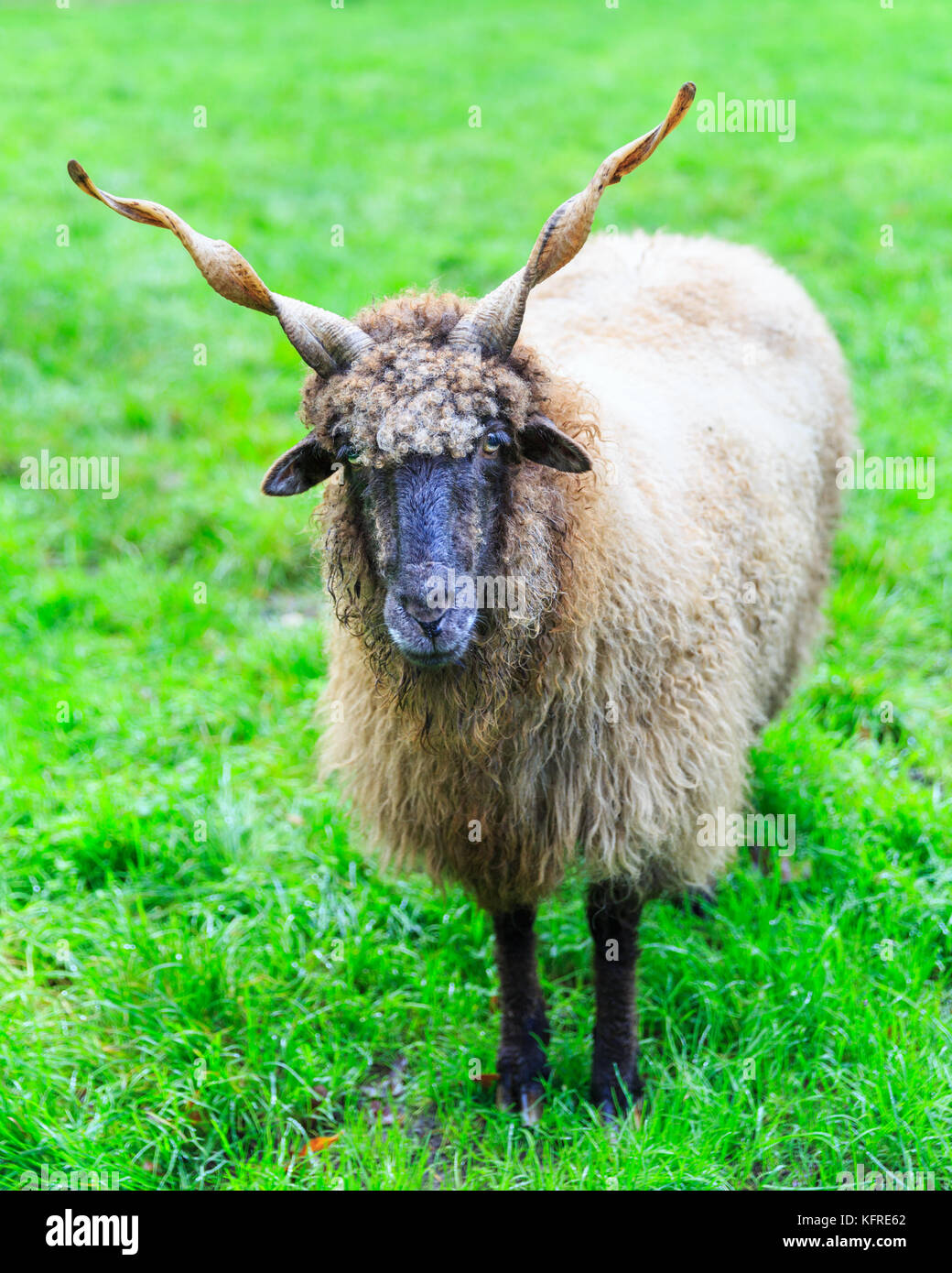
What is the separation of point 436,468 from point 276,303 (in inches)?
24.8

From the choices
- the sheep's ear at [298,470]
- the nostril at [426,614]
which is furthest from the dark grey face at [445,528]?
the sheep's ear at [298,470]

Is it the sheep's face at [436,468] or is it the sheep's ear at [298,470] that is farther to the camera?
the sheep's ear at [298,470]

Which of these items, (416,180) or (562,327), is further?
(416,180)

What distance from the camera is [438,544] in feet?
8.10

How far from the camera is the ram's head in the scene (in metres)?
2.50

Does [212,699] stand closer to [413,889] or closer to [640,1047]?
[413,889]

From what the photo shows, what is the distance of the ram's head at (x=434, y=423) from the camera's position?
2.50 meters

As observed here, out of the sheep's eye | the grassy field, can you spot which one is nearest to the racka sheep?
the sheep's eye

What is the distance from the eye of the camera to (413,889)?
396 cm

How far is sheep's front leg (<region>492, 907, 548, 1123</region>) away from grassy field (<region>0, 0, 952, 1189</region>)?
0.09 metres

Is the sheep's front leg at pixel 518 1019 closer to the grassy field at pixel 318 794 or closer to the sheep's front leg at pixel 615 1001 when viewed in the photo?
the grassy field at pixel 318 794

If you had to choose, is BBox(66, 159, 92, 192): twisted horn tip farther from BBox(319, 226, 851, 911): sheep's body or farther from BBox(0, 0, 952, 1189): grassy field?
BBox(0, 0, 952, 1189): grassy field

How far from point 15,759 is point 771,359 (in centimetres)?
344
